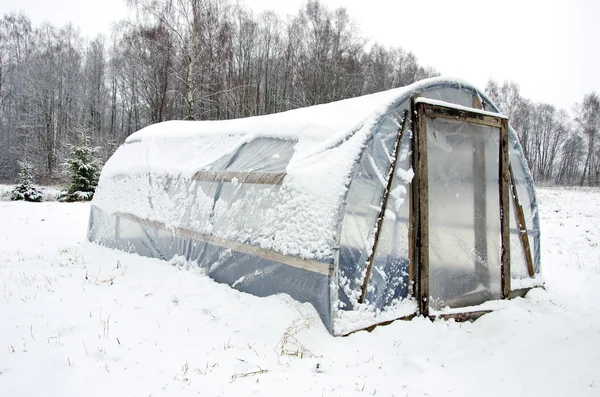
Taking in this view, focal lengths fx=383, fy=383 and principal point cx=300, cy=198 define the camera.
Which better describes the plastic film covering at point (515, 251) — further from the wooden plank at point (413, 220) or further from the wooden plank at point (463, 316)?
the wooden plank at point (413, 220)

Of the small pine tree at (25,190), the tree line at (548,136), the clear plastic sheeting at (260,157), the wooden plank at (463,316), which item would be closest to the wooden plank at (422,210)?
the wooden plank at (463,316)

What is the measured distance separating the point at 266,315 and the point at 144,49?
1853 cm

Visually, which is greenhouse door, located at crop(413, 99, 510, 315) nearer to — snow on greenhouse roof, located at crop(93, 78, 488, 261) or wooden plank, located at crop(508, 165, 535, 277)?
wooden plank, located at crop(508, 165, 535, 277)

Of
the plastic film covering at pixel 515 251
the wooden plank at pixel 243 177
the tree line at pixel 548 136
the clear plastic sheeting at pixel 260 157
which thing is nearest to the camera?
the wooden plank at pixel 243 177

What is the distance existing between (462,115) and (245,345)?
3667mm

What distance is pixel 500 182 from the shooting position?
509 centimetres

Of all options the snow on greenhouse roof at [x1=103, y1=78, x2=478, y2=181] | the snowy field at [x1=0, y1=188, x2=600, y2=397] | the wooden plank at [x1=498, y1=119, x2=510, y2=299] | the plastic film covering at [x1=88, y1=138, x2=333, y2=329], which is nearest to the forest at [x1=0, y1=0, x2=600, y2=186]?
the snow on greenhouse roof at [x1=103, y1=78, x2=478, y2=181]

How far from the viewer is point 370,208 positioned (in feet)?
13.5

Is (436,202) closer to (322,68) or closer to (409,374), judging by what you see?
(409,374)

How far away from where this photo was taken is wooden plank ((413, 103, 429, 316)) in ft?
14.1

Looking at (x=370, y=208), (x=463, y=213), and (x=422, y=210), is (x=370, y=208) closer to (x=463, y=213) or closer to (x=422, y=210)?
(x=422, y=210)

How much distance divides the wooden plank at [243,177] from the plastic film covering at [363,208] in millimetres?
913

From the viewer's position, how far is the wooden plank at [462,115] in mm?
4523

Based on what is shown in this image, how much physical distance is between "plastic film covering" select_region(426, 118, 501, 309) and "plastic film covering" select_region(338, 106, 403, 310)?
698mm
